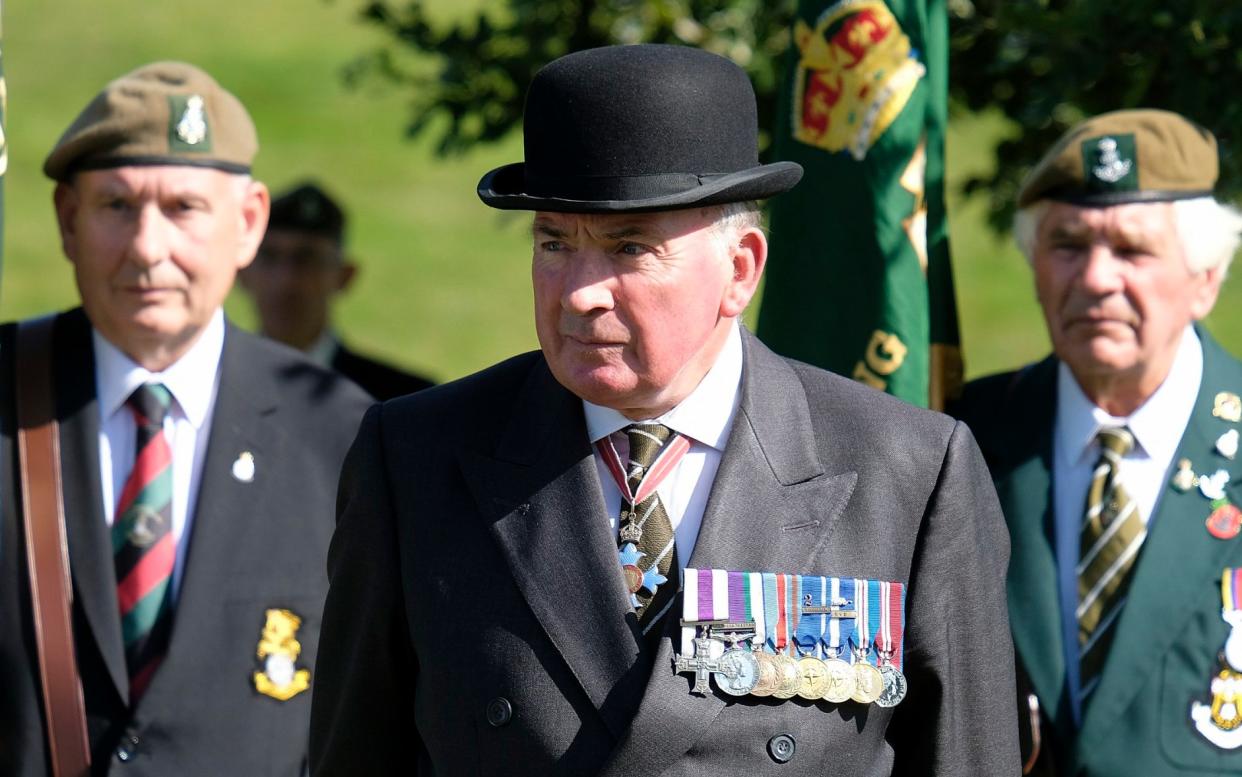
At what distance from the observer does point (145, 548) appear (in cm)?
407

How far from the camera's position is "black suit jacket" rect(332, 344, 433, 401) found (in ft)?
19.7

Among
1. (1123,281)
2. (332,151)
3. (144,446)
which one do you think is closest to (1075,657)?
(1123,281)

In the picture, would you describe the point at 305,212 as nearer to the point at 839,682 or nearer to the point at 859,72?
the point at 859,72

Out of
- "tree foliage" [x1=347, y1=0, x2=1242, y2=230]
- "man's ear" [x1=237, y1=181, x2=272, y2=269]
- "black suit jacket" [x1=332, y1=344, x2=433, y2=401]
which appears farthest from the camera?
"black suit jacket" [x1=332, y1=344, x2=433, y2=401]

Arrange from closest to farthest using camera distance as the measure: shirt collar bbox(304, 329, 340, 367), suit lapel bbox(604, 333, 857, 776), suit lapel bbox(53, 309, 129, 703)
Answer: suit lapel bbox(604, 333, 857, 776)
suit lapel bbox(53, 309, 129, 703)
shirt collar bbox(304, 329, 340, 367)

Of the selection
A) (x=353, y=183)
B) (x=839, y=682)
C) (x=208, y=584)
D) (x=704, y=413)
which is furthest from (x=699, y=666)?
(x=353, y=183)

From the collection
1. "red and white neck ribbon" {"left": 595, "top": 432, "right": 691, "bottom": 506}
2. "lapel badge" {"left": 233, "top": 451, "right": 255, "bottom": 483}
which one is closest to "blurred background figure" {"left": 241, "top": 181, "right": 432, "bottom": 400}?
"lapel badge" {"left": 233, "top": 451, "right": 255, "bottom": 483}

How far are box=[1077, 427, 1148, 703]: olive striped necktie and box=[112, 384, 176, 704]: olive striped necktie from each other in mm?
2002

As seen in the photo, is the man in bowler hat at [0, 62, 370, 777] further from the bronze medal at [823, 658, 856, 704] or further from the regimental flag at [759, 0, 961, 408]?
the bronze medal at [823, 658, 856, 704]

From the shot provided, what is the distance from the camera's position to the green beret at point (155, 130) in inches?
166

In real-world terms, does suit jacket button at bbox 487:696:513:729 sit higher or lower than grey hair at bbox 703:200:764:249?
lower

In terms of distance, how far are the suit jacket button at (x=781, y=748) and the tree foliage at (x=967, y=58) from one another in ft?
7.06

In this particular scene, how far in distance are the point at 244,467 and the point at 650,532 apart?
1.45 m

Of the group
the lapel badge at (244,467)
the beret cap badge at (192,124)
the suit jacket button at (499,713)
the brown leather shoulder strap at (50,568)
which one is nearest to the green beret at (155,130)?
the beret cap badge at (192,124)
